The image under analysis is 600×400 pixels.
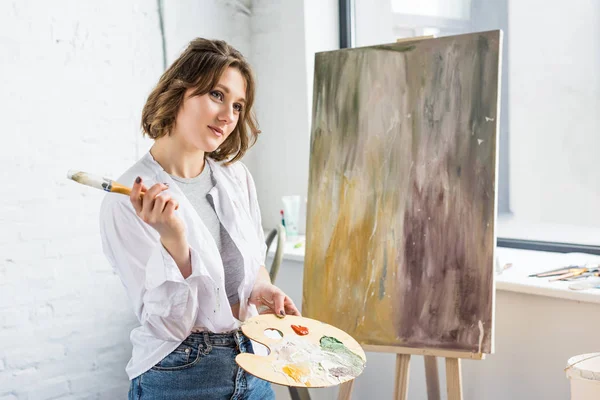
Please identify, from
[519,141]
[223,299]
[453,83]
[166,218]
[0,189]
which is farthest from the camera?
[519,141]

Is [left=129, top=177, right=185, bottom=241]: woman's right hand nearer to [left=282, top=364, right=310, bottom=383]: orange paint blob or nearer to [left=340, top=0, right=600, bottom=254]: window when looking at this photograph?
[left=282, top=364, right=310, bottom=383]: orange paint blob

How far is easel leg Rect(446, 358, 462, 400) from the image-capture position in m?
1.83

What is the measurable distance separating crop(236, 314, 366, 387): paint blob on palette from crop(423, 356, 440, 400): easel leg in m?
0.54

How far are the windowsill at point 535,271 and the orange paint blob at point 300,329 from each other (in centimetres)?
80

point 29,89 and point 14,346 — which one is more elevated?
point 29,89

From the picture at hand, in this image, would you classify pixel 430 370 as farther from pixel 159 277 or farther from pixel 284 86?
pixel 284 86

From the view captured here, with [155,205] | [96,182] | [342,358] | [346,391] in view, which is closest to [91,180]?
[96,182]

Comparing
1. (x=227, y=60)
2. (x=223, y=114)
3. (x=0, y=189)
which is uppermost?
(x=227, y=60)

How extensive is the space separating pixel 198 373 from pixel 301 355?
9.4 inches

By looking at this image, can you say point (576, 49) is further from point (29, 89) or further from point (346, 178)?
point (29, 89)

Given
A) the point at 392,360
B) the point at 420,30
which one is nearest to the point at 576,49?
the point at 420,30

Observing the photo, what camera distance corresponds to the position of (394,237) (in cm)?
194

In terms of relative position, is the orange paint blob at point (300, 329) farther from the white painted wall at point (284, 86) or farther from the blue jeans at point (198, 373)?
the white painted wall at point (284, 86)

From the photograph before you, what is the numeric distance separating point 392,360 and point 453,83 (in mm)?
1103
